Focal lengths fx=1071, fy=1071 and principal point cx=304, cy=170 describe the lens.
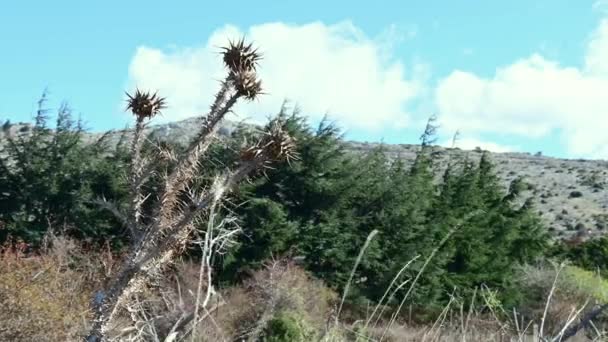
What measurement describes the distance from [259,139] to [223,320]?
21623 mm

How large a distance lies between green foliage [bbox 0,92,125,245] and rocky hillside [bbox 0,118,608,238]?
27.8 metres

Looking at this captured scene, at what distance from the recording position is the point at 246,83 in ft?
18.4

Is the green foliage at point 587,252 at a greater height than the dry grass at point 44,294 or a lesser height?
greater

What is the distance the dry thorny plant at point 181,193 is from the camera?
483cm

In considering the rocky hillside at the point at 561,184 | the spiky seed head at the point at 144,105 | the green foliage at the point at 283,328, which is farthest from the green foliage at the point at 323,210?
the spiky seed head at the point at 144,105

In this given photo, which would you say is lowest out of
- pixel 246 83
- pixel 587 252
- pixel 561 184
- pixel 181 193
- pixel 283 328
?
pixel 283 328

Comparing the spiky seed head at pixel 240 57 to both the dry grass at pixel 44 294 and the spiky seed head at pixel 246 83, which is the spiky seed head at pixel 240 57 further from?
the dry grass at pixel 44 294

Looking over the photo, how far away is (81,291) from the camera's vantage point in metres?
26.7

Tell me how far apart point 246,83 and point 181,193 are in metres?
0.70

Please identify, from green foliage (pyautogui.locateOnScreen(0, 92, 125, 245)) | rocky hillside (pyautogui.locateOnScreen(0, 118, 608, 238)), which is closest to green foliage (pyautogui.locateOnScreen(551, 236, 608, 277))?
rocky hillside (pyautogui.locateOnScreen(0, 118, 608, 238))

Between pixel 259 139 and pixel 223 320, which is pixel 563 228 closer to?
pixel 223 320

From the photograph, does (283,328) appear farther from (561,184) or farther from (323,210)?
(561,184)

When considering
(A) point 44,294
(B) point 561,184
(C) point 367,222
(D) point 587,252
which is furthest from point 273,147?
(B) point 561,184

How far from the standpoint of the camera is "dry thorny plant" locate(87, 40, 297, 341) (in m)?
4.83
